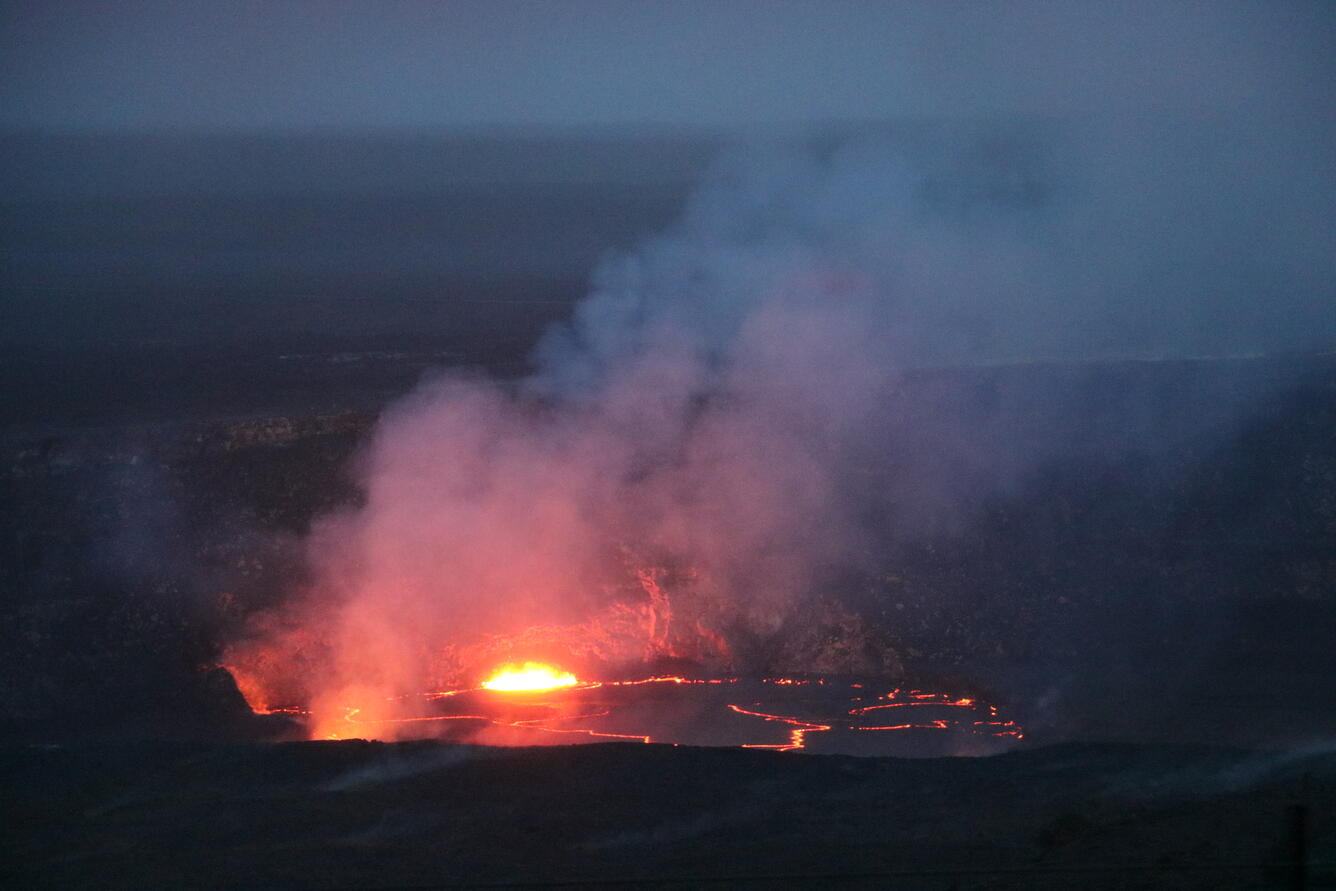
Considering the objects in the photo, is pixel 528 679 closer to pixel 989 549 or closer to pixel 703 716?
pixel 703 716

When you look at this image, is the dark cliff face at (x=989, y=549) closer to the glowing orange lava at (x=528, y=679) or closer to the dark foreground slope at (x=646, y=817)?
the dark foreground slope at (x=646, y=817)

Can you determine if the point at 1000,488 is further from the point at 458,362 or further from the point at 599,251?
the point at 599,251

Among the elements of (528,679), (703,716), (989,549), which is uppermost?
(989,549)

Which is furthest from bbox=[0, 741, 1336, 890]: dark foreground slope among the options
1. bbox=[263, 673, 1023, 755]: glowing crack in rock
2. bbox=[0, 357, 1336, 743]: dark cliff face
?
bbox=[0, 357, 1336, 743]: dark cliff face

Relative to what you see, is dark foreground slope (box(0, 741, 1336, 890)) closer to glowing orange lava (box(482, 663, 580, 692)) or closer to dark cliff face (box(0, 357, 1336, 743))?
dark cliff face (box(0, 357, 1336, 743))

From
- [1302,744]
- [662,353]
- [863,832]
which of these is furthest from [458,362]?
[1302,744]

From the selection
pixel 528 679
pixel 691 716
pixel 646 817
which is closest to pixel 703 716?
pixel 691 716

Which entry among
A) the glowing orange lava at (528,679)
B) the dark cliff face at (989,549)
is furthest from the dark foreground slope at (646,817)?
the glowing orange lava at (528,679)
